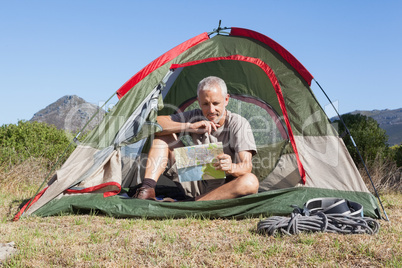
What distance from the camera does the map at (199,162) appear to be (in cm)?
303

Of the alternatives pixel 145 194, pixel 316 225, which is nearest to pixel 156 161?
pixel 145 194

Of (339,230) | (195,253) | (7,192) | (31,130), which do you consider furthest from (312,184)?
(31,130)

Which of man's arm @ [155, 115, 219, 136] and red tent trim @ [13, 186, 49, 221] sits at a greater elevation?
man's arm @ [155, 115, 219, 136]

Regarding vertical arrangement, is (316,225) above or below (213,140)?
below

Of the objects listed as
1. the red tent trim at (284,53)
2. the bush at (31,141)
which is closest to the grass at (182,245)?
the red tent trim at (284,53)

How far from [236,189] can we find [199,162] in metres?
0.36

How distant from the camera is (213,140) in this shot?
3.35m

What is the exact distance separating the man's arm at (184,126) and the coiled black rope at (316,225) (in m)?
1.09

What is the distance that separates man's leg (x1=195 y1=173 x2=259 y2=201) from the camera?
3.01 metres

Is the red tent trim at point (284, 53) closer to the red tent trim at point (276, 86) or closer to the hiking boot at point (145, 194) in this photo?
the red tent trim at point (276, 86)

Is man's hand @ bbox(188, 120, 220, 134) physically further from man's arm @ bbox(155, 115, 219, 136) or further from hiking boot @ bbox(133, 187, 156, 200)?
hiking boot @ bbox(133, 187, 156, 200)

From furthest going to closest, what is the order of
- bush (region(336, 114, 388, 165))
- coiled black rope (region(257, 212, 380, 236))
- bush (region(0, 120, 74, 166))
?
bush (region(0, 120, 74, 166)), bush (region(336, 114, 388, 165)), coiled black rope (region(257, 212, 380, 236))

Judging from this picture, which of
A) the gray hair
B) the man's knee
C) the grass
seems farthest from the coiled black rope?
the gray hair

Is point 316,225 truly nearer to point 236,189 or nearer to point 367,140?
point 236,189
